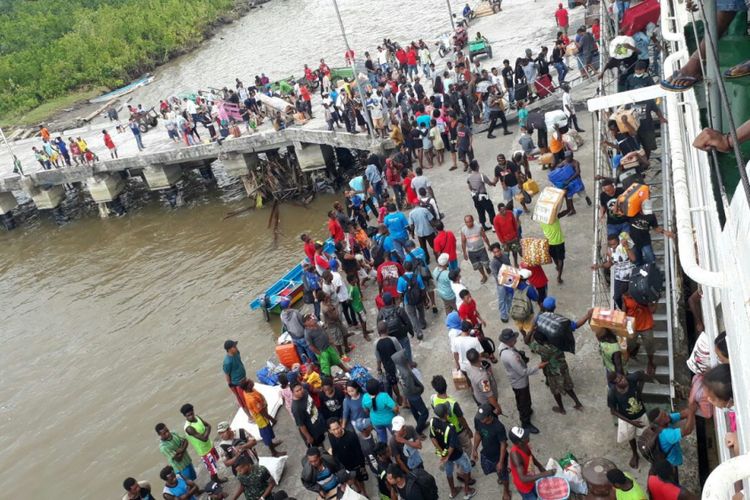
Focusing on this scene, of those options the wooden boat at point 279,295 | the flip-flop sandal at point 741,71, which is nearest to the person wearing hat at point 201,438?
the wooden boat at point 279,295

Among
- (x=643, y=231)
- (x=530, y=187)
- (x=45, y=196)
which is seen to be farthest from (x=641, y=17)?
(x=45, y=196)

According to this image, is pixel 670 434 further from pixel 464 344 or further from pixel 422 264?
pixel 422 264

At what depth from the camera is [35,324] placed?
19391mm

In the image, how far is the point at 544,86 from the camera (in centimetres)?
1809

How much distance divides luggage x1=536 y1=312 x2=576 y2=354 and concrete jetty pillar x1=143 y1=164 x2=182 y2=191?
66.4 feet

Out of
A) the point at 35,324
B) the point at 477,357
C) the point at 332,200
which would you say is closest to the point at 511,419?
the point at 477,357

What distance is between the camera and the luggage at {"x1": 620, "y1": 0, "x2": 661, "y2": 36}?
1341 centimetres

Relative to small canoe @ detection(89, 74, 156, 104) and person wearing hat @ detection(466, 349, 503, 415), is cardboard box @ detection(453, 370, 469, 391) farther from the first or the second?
small canoe @ detection(89, 74, 156, 104)

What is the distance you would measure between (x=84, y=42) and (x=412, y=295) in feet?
163

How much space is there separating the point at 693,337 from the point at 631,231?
1.83 metres

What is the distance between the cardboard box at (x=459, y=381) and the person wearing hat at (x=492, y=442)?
1.78m

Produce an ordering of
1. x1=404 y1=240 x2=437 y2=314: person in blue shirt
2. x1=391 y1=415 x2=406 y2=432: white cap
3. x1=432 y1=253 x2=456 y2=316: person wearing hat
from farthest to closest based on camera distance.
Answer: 1. x1=404 y1=240 x2=437 y2=314: person in blue shirt
2. x1=432 y1=253 x2=456 y2=316: person wearing hat
3. x1=391 y1=415 x2=406 y2=432: white cap

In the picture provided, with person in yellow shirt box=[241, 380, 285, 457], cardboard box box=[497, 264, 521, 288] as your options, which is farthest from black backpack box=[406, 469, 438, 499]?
cardboard box box=[497, 264, 521, 288]

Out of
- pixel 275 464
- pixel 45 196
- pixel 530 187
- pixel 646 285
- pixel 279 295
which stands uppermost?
pixel 45 196
